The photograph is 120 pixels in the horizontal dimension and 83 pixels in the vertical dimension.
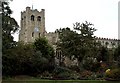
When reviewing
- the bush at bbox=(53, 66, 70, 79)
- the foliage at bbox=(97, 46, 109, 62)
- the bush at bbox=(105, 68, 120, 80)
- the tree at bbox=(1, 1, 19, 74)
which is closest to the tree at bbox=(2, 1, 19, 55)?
the tree at bbox=(1, 1, 19, 74)

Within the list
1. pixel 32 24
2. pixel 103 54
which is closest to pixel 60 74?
pixel 103 54

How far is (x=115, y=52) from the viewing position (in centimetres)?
6244

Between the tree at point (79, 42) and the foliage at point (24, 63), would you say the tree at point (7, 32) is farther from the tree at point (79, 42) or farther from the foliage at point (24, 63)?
the tree at point (79, 42)

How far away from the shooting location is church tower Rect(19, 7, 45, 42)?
246ft

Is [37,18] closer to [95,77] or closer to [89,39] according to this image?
[89,39]

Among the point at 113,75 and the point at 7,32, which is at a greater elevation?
the point at 7,32

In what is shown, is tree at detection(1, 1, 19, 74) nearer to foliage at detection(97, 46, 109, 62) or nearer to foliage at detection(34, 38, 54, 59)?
foliage at detection(34, 38, 54, 59)

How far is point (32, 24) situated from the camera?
76.4 meters

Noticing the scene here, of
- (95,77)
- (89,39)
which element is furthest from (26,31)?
(95,77)

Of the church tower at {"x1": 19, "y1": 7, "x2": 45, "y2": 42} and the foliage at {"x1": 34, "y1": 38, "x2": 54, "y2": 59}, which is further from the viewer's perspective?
the church tower at {"x1": 19, "y1": 7, "x2": 45, "y2": 42}

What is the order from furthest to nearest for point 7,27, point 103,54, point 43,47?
point 103,54 → point 43,47 → point 7,27

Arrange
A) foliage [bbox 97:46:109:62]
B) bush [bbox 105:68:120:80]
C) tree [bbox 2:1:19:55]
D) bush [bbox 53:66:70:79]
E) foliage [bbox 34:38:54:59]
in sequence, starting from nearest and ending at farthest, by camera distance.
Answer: tree [bbox 2:1:19:55]
bush [bbox 105:68:120:80]
bush [bbox 53:66:70:79]
foliage [bbox 34:38:54:59]
foliage [bbox 97:46:109:62]

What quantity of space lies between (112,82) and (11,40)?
12648 millimetres

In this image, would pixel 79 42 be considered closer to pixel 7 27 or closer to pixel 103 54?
pixel 103 54
